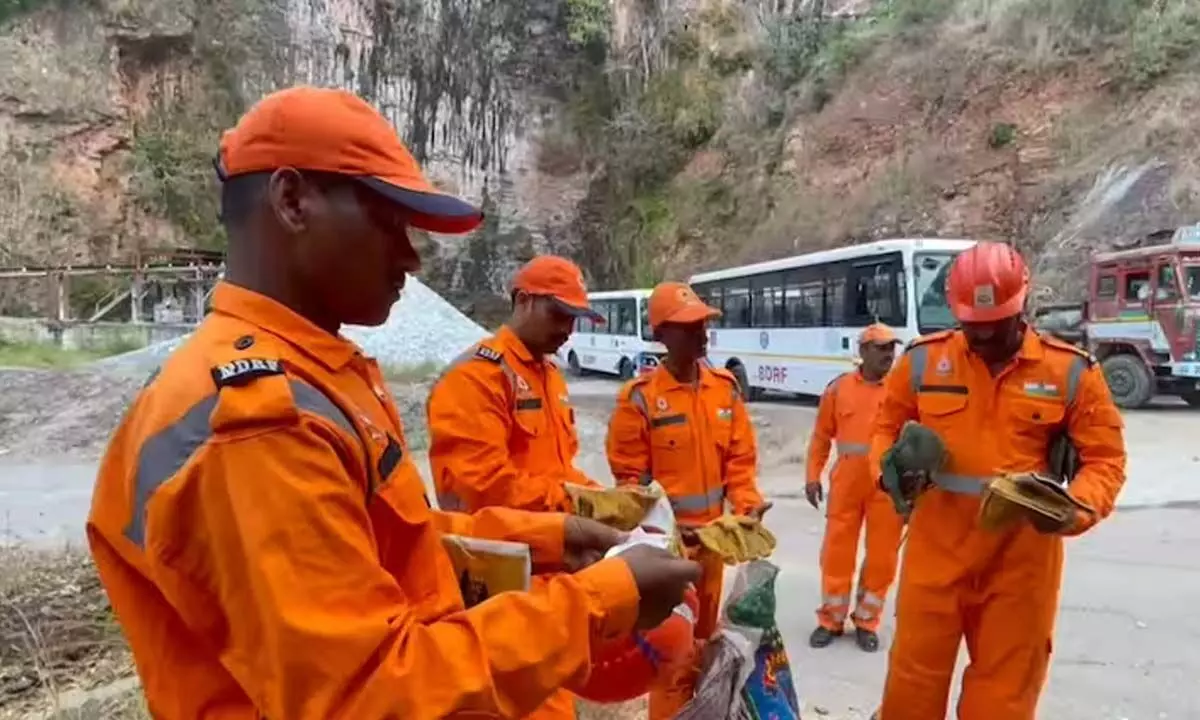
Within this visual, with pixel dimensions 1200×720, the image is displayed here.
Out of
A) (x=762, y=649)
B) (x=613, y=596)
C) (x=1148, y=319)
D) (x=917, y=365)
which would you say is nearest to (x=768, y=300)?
(x=1148, y=319)

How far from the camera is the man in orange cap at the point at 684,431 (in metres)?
3.95

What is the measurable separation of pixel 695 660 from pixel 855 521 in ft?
10.7

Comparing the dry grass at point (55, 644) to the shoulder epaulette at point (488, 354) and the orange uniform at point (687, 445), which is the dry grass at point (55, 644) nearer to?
the shoulder epaulette at point (488, 354)

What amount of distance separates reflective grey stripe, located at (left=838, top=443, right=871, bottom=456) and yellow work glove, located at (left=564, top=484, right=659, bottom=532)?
9.95 feet

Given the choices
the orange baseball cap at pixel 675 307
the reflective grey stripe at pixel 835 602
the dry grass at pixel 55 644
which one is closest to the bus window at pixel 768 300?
the reflective grey stripe at pixel 835 602

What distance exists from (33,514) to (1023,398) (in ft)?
28.7

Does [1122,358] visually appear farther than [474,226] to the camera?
Yes

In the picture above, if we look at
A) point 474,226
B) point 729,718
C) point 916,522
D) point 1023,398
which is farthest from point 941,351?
point 474,226

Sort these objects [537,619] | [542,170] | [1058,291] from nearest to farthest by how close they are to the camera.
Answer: [537,619] < [1058,291] < [542,170]

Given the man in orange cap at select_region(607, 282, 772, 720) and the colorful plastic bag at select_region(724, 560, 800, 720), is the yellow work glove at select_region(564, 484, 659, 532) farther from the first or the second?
the man in orange cap at select_region(607, 282, 772, 720)

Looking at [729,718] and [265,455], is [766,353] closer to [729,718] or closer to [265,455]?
[729,718]

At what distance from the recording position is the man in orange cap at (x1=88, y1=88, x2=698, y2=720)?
3.36 ft

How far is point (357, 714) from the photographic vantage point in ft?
3.34

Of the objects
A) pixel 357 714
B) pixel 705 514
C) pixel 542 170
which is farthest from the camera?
pixel 542 170
